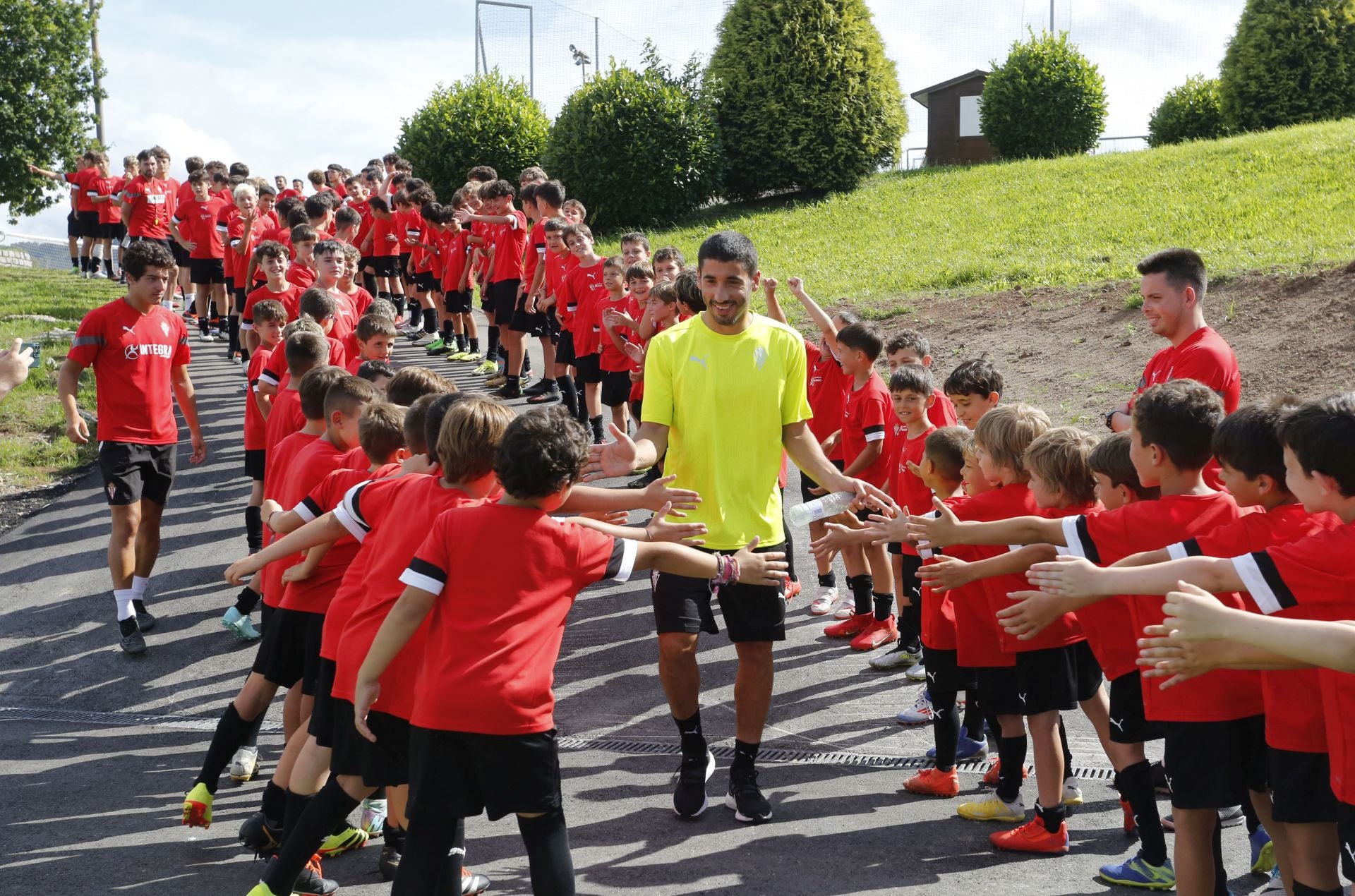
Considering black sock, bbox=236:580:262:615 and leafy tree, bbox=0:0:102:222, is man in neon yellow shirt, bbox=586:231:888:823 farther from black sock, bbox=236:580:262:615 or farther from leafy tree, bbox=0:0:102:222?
leafy tree, bbox=0:0:102:222

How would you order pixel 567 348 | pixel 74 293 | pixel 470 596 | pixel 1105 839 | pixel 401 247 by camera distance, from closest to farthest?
1. pixel 470 596
2. pixel 1105 839
3. pixel 567 348
4. pixel 401 247
5. pixel 74 293

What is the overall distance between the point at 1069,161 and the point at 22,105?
19.7 meters

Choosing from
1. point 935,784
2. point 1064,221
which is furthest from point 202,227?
point 935,784

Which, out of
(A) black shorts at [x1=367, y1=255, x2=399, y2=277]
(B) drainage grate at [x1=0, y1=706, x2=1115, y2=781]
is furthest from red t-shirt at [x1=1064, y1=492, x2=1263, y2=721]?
(A) black shorts at [x1=367, y1=255, x2=399, y2=277]

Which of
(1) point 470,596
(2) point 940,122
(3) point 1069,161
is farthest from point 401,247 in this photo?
(2) point 940,122

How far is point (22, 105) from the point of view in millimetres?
22359

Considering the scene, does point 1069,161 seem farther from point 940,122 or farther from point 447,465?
point 447,465

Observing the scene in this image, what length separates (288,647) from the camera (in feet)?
15.5

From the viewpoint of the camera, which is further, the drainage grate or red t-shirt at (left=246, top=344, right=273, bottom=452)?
red t-shirt at (left=246, top=344, right=273, bottom=452)

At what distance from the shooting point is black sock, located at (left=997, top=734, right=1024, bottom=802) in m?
4.60

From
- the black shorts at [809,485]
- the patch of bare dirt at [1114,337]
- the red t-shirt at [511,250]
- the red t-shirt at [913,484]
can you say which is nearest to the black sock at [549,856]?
the red t-shirt at [913,484]

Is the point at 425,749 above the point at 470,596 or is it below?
below

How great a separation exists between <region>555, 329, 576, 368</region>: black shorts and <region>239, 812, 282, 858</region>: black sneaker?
7226 millimetres

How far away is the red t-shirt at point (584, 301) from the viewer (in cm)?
1063
